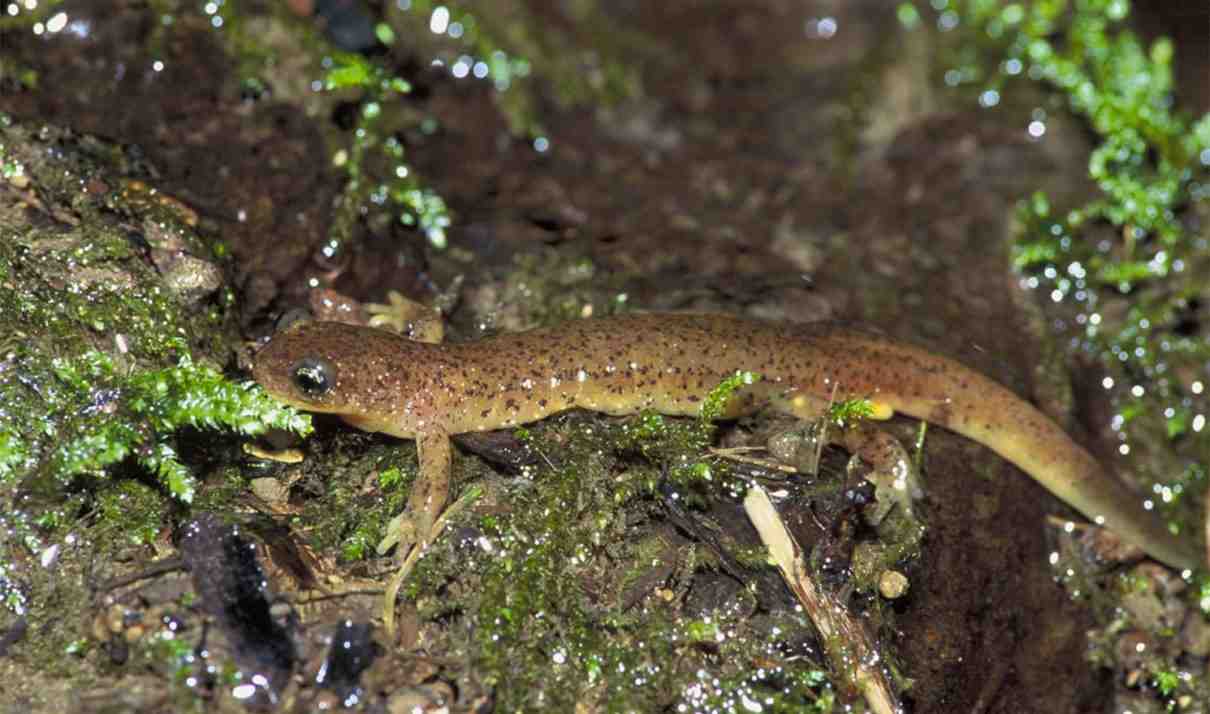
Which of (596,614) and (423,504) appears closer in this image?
(596,614)

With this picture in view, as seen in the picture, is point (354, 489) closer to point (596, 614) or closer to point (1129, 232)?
point (596, 614)

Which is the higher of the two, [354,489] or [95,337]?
[95,337]

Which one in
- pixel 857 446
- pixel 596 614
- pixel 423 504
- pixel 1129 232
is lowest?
pixel 596 614

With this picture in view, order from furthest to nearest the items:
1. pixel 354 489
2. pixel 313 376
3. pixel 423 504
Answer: pixel 313 376, pixel 354 489, pixel 423 504

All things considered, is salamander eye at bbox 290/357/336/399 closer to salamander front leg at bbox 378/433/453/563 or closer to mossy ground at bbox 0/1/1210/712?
mossy ground at bbox 0/1/1210/712

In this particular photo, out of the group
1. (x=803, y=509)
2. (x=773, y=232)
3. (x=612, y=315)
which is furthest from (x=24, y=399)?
(x=773, y=232)

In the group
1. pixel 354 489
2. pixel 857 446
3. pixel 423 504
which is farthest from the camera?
pixel 857 446

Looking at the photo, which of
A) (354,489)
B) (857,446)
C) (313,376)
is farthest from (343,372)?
(857,446)

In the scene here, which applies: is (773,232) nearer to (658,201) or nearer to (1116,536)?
(658,201)
